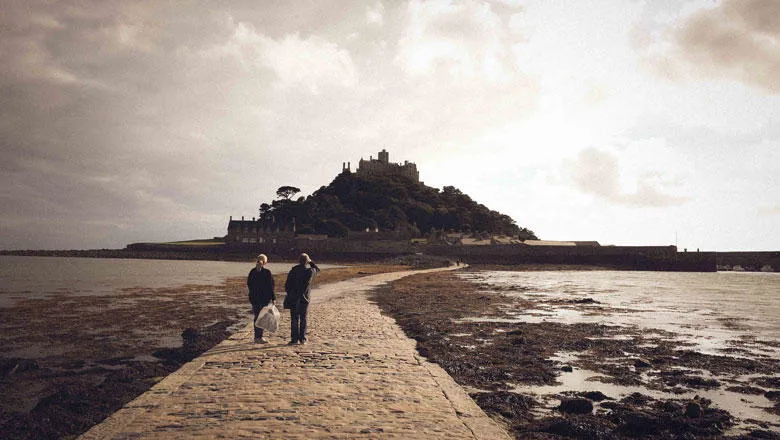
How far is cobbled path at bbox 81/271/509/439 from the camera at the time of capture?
16.5ft

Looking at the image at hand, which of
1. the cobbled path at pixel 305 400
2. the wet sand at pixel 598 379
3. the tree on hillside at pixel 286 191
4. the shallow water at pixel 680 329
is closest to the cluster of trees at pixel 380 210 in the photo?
the tree on hillside at pixel 286 191

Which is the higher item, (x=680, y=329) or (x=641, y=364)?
(x=641, y=364)

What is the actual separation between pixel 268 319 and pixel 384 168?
441 feet

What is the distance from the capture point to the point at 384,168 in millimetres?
143375

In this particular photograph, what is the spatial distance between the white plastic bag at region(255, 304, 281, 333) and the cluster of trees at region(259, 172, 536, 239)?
94.4m

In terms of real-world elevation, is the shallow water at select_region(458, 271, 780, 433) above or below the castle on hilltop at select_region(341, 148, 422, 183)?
below

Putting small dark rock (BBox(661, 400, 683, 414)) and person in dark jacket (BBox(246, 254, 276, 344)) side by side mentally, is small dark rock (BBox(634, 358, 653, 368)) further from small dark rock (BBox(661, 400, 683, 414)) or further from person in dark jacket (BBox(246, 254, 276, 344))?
person in dark jacket (BBox(246, 254, 276, 344))

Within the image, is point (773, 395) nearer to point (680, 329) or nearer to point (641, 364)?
point (641, 364)

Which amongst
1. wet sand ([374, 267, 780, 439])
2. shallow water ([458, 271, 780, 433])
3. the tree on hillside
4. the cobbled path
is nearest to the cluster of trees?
the tree on hillside

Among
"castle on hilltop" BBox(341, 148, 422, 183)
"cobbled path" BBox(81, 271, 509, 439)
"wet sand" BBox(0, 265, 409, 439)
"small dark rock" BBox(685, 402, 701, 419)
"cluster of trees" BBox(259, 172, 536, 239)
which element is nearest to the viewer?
"cobbled path" BBox(81, 271, 509, 439)

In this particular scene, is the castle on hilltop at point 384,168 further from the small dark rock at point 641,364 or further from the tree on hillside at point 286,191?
the small dark rock at point 641,364

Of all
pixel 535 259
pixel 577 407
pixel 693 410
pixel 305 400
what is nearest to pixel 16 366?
pixel 305 400

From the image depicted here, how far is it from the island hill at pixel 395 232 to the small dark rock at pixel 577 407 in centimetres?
7369

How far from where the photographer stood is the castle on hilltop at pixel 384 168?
462 ft
